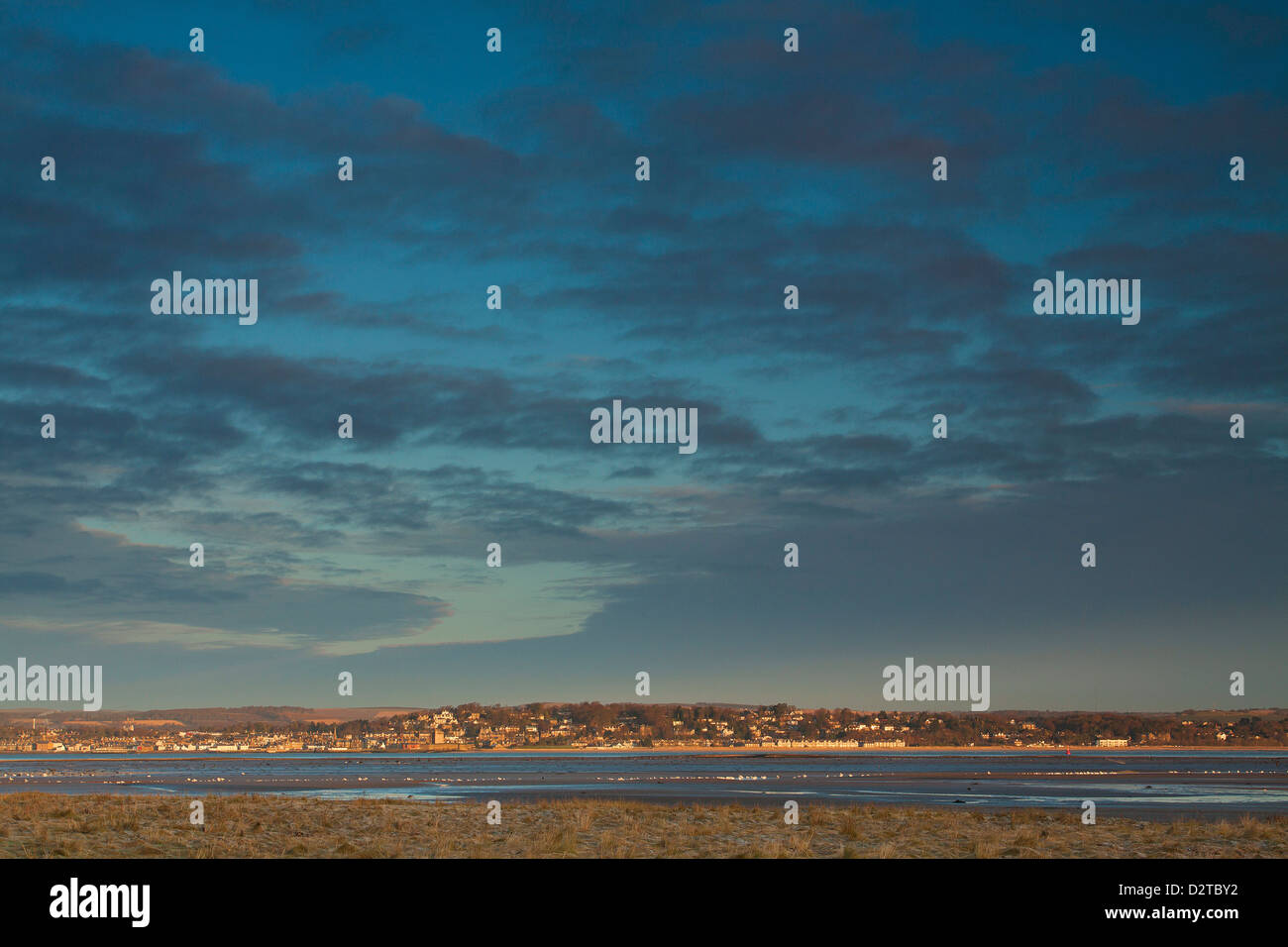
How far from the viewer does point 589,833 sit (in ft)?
112

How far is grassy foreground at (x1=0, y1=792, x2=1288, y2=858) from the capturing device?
29.6 m

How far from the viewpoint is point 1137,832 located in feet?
115

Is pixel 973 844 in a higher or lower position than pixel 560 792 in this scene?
higher

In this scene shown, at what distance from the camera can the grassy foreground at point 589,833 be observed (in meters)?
29.6
